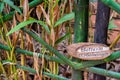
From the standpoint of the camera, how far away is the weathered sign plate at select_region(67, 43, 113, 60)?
1.15 m

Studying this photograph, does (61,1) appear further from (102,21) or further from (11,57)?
(11,57)

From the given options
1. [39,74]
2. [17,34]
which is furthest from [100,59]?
[17,34]

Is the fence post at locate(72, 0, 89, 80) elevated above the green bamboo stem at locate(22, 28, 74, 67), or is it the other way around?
the fence post at locate(72, 0, 89, 80)

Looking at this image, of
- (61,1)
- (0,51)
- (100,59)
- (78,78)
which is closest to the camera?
(100,59)

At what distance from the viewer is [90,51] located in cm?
116

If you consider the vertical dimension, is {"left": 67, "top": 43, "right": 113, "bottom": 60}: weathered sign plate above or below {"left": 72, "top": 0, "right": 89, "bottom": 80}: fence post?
below

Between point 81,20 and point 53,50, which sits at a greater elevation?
point 81,20

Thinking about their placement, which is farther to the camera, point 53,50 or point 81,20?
point 53,50

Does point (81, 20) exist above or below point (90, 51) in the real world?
above

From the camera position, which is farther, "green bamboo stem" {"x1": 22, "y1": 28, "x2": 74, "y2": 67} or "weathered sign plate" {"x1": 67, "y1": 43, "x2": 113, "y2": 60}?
"green bamboo stem" {"x1": 22, "y1": 28, "x2": 74, "y2": 67}

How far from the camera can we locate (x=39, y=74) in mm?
1448

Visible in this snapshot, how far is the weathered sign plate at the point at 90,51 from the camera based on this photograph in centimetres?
115

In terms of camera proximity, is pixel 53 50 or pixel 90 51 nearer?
pixel 90 51

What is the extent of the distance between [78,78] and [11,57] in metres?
0.40
